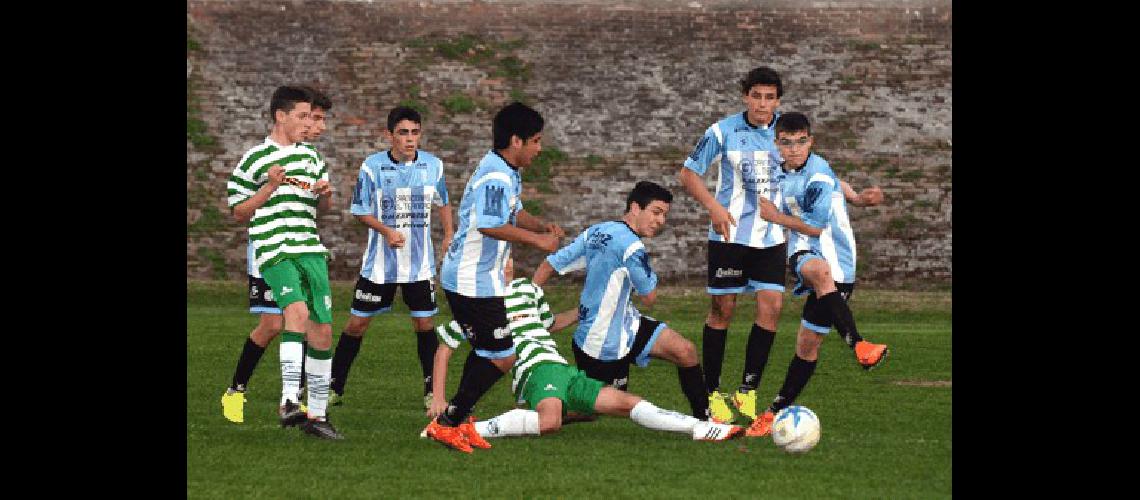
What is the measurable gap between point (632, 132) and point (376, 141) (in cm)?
395

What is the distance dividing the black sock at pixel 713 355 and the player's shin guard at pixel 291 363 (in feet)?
9.51

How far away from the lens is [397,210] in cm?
1176

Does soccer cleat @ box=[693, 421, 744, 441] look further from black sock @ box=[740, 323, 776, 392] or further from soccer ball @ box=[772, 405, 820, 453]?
black sock @ box=[740, 323, 776, 392]

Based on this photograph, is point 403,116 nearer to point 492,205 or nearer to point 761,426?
point 492,205

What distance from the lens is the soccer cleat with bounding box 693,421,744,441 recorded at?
31.2 feet

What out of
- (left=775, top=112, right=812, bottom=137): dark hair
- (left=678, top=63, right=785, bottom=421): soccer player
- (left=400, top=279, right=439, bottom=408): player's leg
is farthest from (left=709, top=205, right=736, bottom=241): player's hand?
(left=400, top=279, right=439, bottom=408): player's leg

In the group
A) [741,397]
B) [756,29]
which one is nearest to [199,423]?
[741,397]

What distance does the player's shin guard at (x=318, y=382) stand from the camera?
9.80 meters

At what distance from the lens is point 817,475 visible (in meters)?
8.51

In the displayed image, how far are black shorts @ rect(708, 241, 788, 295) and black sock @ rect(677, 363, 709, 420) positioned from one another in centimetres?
116

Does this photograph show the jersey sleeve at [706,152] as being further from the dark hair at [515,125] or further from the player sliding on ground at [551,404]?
the dark hair at [515,125]

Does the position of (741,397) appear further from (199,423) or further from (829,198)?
(199,423)

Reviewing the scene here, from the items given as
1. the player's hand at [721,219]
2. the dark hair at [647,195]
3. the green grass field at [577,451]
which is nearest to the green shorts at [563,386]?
the green grass field at [577,451]

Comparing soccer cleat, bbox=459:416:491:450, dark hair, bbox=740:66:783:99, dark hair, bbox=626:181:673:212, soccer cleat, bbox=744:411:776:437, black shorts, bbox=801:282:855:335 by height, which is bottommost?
soccer cleat, bbox=744:411:776:437
